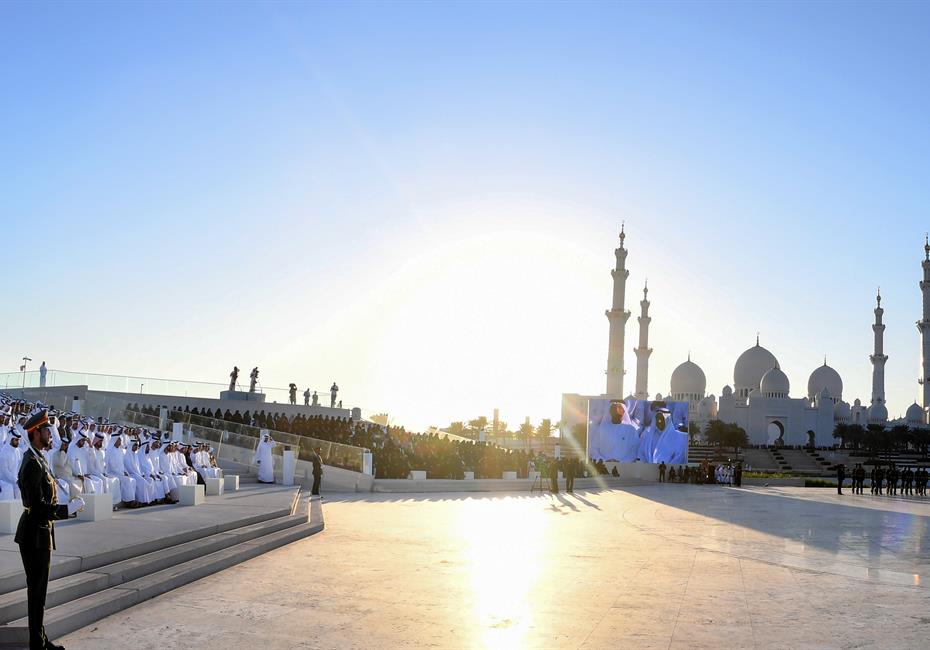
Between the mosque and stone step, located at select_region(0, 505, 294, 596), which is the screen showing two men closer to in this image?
stone step, located at select_region(0, 505, 294, 596)

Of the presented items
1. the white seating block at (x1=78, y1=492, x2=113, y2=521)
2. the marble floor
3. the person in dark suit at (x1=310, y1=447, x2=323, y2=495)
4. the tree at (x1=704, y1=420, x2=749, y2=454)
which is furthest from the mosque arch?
the white seating block at (x1=78, y1=492, x2=113, y2=521)

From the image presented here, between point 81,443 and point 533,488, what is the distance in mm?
19350

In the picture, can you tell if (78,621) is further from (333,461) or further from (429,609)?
(333,461)

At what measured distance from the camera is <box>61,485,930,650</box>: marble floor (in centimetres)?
816

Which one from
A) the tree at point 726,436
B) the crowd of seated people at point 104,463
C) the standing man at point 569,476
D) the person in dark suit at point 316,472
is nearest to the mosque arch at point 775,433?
the tree at point 726,436

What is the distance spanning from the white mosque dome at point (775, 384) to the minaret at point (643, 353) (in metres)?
16.7

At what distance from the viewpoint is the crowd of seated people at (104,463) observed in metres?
12.9

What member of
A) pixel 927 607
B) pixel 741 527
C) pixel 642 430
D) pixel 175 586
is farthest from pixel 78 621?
pixel 642 430

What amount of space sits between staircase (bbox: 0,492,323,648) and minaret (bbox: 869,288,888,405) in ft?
300

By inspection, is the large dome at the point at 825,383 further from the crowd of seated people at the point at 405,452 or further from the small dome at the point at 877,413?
the crowd of seated people at the point at 405,452

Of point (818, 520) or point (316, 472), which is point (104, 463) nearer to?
point (316, 472)

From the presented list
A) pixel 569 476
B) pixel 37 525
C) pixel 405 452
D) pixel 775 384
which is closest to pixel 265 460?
pixel 405 452

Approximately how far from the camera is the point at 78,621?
803 cm

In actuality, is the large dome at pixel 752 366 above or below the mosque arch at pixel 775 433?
above
